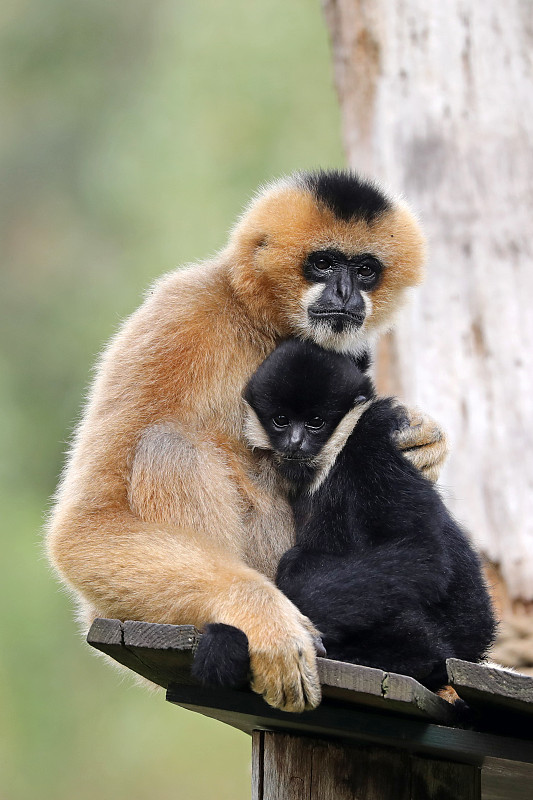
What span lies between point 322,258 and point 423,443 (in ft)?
2.64

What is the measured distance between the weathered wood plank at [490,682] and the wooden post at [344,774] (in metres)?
0.60

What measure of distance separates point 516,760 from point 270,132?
11031mm

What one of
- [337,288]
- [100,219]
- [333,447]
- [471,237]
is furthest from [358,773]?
[100,219]

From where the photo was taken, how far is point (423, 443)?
144 inches

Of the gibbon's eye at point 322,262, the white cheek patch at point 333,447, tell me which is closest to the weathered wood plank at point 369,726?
the white cheek patch at point 333,447

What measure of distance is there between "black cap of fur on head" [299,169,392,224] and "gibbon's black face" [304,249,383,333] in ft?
0.52

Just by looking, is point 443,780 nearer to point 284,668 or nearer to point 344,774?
point 344,774

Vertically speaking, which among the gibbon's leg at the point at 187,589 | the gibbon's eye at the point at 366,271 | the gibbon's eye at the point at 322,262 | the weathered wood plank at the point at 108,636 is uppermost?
the gibbon's eye at the point at 366,271

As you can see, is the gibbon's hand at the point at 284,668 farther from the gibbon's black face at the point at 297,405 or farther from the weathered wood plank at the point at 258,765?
the gibbon's black face at the point at 297,405

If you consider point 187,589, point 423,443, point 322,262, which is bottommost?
point 187,589

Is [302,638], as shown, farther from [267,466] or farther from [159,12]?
[159,12]

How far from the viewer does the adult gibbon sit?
2.97m

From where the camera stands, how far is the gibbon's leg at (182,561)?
274 centimetres

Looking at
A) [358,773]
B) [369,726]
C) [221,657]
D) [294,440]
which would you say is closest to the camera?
[221,657]
